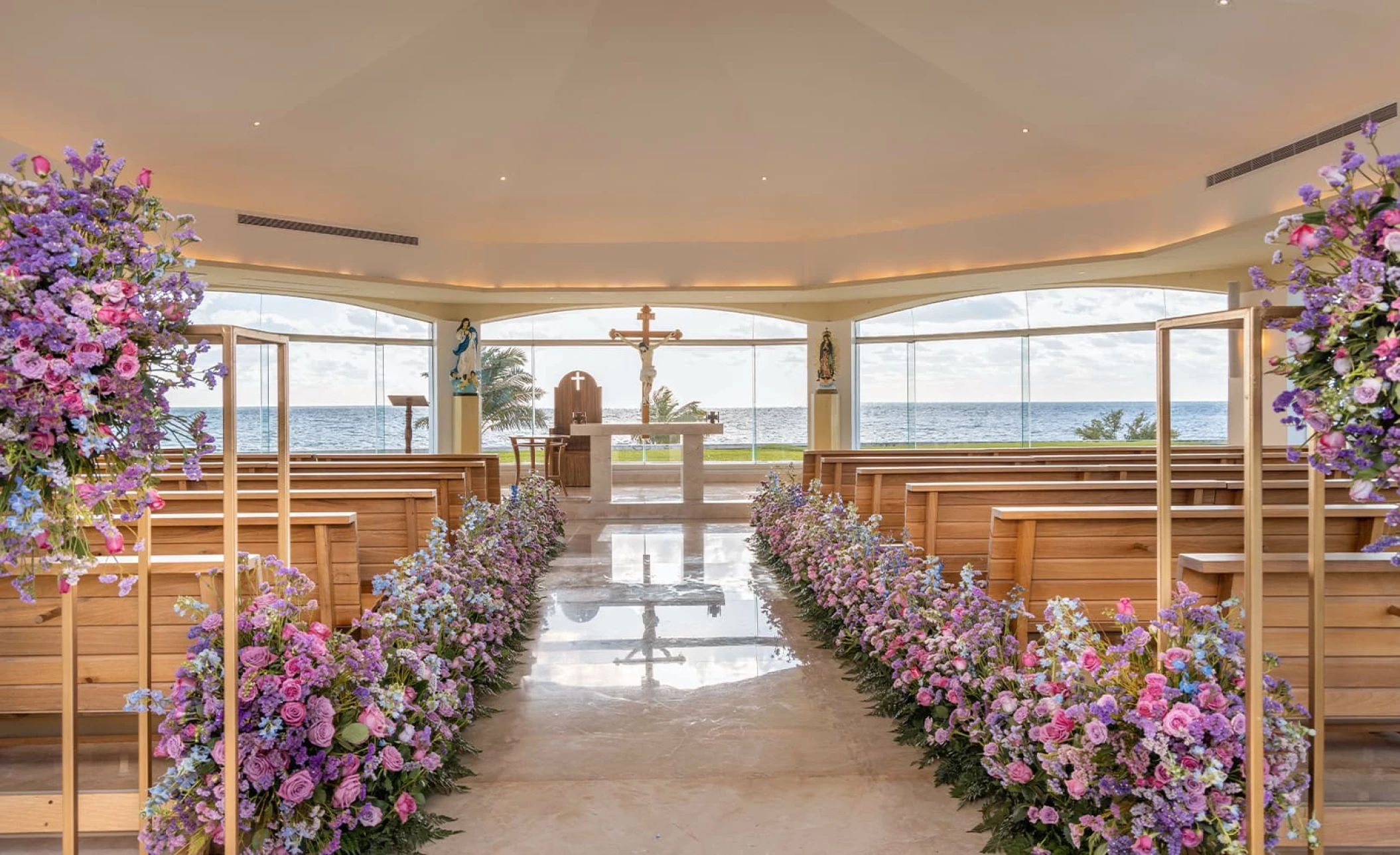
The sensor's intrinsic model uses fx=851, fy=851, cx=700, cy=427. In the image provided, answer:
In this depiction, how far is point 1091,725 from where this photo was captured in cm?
190

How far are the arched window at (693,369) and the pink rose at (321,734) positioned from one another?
37.1 feet

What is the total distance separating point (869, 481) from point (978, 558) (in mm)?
1216

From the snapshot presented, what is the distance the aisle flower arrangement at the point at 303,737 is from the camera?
201 centimetres

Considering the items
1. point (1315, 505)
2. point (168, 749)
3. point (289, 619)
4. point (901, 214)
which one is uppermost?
point (901, 214)

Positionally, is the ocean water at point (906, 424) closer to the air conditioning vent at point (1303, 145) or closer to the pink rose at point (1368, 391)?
the air conditioning vent at point (1303, 145)

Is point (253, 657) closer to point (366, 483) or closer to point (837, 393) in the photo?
point (366, 483)

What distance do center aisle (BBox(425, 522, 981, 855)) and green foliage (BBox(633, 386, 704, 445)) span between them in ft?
30.8

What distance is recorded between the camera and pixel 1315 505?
186 centimetres

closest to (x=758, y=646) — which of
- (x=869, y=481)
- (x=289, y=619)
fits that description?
(x=869, y=481)

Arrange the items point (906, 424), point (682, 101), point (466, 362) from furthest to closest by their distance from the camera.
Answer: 1. point (906, 424)
2. point (466, 362)
3. point (682, 101)

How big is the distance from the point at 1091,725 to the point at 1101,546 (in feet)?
5.27

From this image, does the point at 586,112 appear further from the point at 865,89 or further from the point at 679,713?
the point at 679,713

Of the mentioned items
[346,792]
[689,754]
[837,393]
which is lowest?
[689,754]

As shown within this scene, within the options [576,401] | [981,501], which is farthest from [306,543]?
[576,401]
